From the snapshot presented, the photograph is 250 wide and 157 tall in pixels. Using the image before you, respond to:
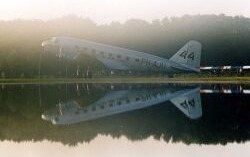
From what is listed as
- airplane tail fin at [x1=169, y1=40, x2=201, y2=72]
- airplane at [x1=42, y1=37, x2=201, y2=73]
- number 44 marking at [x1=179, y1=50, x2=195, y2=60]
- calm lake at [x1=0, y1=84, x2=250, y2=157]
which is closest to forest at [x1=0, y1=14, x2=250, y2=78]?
airplane at [x1=42, y1=37, x2=201, y2=73]

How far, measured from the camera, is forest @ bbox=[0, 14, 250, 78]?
240 ft

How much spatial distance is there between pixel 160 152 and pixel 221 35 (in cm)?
7340

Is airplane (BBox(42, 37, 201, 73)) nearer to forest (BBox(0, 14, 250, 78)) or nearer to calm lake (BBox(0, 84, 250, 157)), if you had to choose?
forest (BBox(0, 14, 250, 78))

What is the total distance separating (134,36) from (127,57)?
30341mm

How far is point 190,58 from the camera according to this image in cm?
5706

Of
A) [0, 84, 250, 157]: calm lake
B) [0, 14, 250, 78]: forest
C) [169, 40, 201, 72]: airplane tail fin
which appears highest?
[0, 14, 250, 78]: forest

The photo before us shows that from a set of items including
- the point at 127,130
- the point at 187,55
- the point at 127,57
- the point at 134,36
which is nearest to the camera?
the point at 127,130

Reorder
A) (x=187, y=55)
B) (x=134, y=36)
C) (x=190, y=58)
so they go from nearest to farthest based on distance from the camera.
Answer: (x=190, y=58)
(x=187, y=55)
(x=134, y=36)

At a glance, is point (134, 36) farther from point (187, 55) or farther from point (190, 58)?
point (190, 58)

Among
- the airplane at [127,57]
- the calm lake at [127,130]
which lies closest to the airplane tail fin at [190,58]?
the airplane at [127,57]

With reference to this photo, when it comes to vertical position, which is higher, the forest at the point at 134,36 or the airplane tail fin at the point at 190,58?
the forest at the point at 134,36

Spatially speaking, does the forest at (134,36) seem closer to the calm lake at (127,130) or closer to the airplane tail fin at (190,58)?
the airplane tail fin at (190,58)

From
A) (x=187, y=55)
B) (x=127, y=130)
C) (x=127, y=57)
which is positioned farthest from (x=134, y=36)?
(x=127, y=130)

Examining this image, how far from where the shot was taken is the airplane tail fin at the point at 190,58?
56.6 meters
